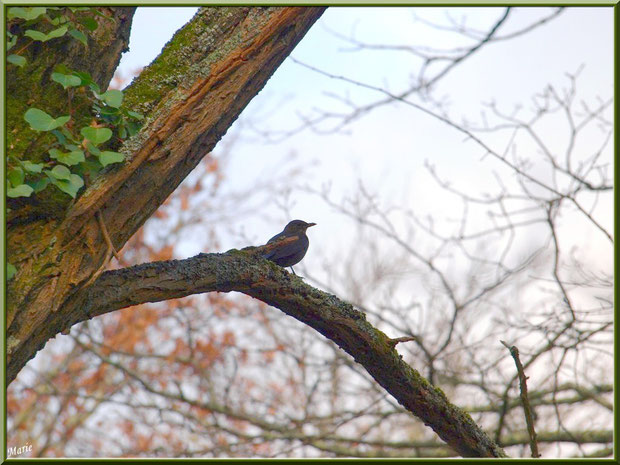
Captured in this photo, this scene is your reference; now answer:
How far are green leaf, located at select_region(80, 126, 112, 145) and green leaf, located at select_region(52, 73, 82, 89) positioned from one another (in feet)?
0.45

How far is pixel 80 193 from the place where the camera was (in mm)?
2014

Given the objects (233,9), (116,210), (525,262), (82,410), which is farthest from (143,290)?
(82,410)

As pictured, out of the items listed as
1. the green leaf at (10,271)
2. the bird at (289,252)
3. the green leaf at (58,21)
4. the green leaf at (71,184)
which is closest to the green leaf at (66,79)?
the green leaf at (58,21)

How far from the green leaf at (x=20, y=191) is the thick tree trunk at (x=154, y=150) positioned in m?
0.08

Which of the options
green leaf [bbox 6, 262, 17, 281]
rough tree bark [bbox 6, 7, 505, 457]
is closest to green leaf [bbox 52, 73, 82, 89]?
rough tree bark [bbox 6, 7, 505, 457]

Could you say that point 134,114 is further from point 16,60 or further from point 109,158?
point 16,60

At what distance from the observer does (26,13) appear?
1.99 metres

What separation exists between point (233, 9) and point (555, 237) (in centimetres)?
321

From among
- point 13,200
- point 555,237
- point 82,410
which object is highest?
point 555,237

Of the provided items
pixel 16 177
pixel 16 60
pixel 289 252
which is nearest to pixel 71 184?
pixel 16 177

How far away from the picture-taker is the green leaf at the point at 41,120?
193 cm

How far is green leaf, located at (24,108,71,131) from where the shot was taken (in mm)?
1927

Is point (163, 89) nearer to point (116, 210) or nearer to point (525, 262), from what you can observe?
point (116, 210)

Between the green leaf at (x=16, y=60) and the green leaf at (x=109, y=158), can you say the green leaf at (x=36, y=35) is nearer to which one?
the green leaf at (x=16, y=60)
